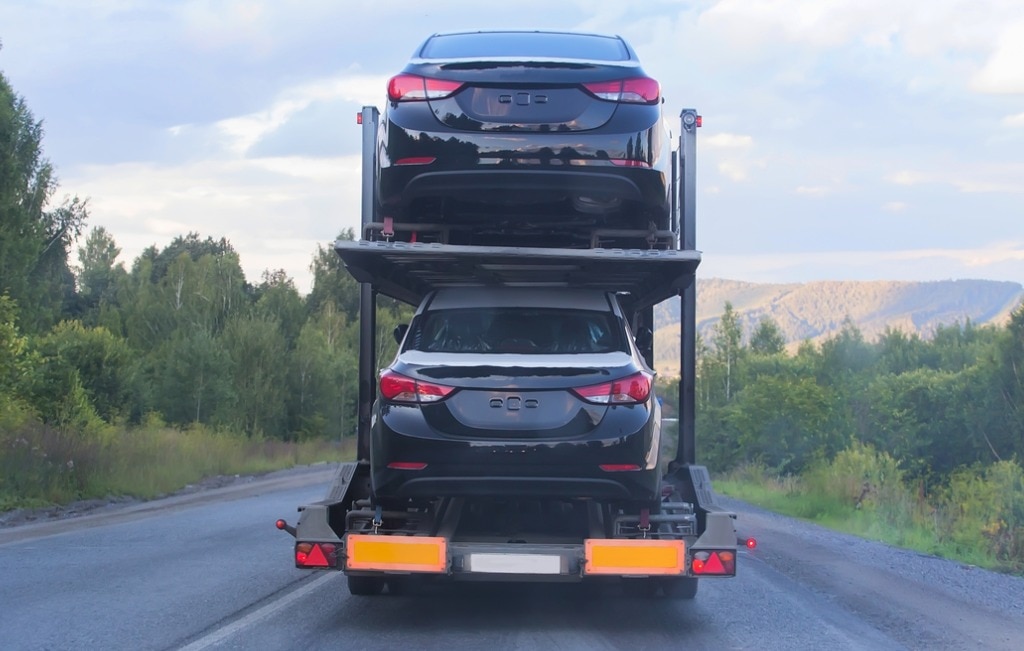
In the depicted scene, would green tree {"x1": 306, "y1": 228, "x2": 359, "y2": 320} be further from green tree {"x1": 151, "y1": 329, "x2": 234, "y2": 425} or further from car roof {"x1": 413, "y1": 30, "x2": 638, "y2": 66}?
car roof {"x1": 413, "y1": 30, "x2": 638, "y2": 66}

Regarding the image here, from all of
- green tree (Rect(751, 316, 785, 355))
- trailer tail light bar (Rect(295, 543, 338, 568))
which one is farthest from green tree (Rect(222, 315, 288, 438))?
green tree (Rect(751, 316, 785, 355))

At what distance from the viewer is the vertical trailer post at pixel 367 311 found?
28.2 feet

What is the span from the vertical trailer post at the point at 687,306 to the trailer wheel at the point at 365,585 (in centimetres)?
247

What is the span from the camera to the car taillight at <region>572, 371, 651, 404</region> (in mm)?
6707

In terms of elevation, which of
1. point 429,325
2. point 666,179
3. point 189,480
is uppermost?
point 666,179

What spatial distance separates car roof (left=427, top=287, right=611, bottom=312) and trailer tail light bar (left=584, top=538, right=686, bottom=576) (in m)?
1.74

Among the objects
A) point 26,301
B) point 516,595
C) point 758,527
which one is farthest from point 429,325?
point 26,301

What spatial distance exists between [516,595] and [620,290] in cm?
260

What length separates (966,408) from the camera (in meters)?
63.4

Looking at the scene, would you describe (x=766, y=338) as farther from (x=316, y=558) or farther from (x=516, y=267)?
(x=316, y=558)

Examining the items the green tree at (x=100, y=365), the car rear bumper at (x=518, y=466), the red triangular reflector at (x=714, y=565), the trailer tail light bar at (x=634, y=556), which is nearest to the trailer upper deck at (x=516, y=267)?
the car rear bumper at (x=518, y=466)

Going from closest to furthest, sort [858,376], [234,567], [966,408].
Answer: [234,567] → [966,408] → [858,376]

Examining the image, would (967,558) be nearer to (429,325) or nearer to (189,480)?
(429,325)

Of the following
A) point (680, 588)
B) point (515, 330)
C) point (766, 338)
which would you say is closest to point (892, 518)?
point (680, 588)
